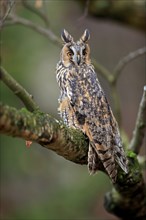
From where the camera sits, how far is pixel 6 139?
8172 mm

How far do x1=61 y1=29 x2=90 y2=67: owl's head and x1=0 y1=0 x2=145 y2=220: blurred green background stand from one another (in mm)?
2332

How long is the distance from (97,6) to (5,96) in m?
1.90

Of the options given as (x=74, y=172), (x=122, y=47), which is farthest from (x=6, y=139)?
(x=122, y=47)

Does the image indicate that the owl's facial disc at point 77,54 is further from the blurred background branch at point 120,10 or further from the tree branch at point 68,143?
the blurred background branch at point 120,10

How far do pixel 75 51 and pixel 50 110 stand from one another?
5.14m

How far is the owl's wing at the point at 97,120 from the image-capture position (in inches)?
154

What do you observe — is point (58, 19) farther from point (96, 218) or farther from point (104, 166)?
point (104, 166)

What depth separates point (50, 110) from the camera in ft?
31.9

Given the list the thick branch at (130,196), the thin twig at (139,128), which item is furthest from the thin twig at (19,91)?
the thin twig at (139,128)

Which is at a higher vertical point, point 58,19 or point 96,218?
point 58,19

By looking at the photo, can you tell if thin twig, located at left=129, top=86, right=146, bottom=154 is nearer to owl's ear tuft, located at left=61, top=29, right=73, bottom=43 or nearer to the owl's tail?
the owl's tail

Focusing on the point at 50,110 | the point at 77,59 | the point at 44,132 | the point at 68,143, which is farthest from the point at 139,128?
the point at 50,110

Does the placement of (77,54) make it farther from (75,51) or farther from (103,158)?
(103,158)

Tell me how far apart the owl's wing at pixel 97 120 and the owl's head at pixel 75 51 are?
0.63ft
